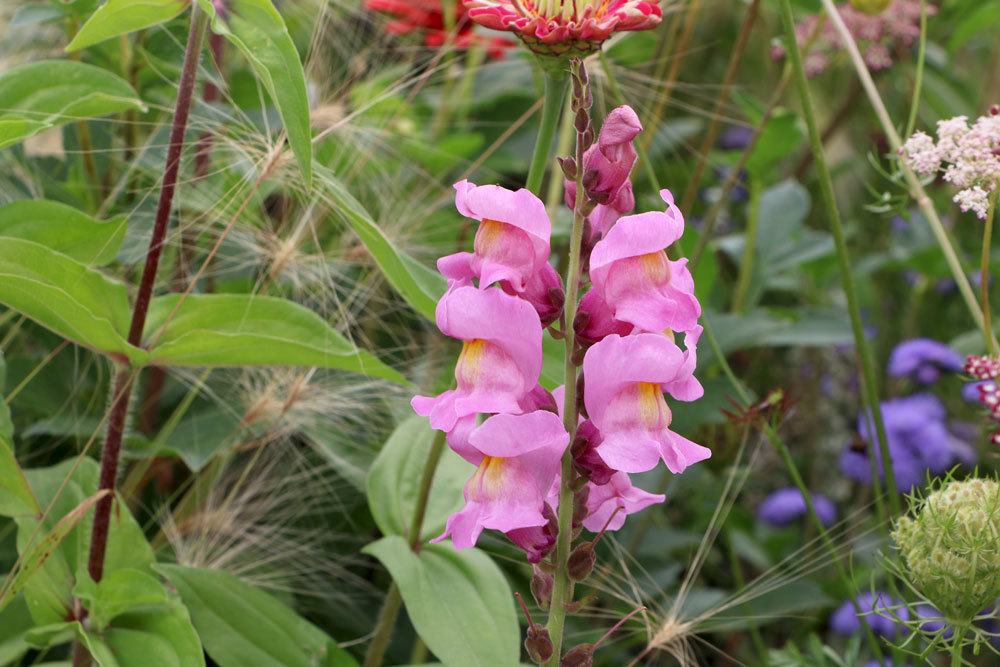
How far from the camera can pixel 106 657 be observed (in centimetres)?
82

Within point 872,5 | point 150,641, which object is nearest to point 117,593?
point 150,641

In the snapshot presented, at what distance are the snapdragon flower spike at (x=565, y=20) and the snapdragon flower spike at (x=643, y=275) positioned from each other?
117 mm

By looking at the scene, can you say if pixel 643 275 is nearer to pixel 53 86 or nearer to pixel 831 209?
pixel 831 209

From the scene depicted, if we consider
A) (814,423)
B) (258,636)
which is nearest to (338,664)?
(258,636)

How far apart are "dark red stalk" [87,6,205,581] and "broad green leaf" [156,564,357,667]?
0.05m

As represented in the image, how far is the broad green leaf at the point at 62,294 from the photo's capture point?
785mm

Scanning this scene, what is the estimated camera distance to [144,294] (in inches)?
33.8

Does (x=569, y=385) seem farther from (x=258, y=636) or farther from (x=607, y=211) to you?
(x=258, y=636)

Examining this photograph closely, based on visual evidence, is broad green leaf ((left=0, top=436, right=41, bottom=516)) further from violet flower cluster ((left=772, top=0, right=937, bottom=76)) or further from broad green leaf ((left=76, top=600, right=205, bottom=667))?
violet flower cluster ((left=772, top=0, right=937, bottom=76))

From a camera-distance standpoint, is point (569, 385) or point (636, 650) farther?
point (636, 650)

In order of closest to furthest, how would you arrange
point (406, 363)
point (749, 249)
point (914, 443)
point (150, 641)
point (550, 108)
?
1. point (550, 108)
2. point (150, 641)
3. point (406, 363)
4. point (914, 443)
5. point (749, 249)

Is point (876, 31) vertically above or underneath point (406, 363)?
above

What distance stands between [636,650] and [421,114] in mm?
778

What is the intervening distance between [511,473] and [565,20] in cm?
28
